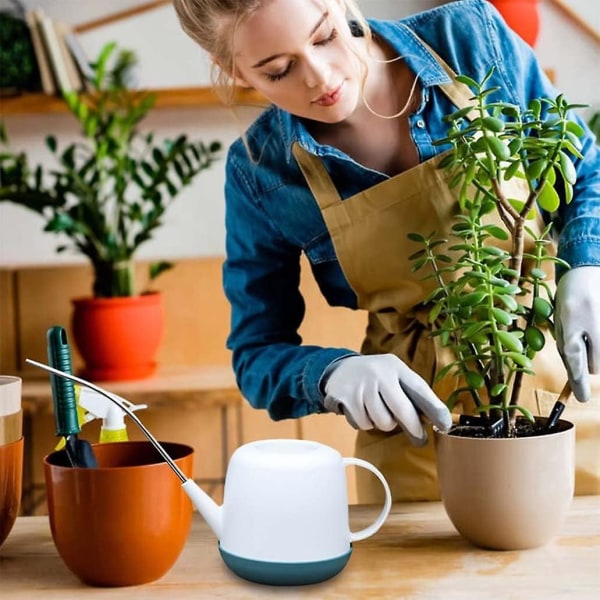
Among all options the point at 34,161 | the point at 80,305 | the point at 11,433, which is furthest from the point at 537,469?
the point at 34,161

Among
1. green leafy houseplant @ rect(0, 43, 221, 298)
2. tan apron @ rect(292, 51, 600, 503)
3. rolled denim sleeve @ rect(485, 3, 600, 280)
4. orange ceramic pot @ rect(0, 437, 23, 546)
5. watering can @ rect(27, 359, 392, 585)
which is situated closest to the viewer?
watering can @ rect(27, 359, 392, 585)

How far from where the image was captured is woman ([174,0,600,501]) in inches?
44.2

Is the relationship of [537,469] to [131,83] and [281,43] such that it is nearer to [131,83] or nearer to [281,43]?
[281,43]

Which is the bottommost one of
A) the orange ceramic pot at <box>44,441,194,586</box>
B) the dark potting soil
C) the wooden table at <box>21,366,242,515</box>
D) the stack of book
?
the wooden table at <box>21,366,242,515</box>

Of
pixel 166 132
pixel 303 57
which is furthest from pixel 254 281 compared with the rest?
pixel 166 132

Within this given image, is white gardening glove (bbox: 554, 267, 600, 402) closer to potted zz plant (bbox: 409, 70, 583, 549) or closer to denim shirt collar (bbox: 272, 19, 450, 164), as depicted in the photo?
potted zz plant (bbox: 409, 70, 583, 549)

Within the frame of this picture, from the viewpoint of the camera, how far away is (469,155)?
0.92 meters

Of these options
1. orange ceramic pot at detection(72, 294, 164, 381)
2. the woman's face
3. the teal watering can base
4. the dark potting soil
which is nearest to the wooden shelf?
orange ceramic pot at detection(72, 294, 164, 381)

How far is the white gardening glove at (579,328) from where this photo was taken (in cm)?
95

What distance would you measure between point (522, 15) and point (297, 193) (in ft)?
5.34

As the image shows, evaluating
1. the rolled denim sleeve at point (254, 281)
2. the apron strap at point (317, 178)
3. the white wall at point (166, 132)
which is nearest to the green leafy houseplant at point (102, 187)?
the white wall at point (166, 132)

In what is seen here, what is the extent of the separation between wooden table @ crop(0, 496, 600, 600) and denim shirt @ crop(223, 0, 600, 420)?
25 cm

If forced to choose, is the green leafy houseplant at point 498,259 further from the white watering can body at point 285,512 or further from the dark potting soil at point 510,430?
the white watering can body at point 285,512

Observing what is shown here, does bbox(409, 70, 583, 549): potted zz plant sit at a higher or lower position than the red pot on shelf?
lower
